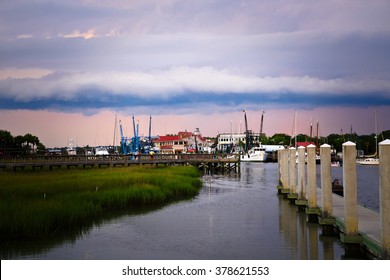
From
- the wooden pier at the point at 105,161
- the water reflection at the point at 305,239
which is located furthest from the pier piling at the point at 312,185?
the wooden pier at the point at 105,161

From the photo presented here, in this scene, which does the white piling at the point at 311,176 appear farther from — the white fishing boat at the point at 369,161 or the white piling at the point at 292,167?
the white fishing boat at the point at 369,161

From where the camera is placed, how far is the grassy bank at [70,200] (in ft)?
63.9

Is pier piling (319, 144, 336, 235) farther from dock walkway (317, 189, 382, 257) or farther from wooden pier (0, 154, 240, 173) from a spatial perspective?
wooden pier (0, 154, 240, 173)

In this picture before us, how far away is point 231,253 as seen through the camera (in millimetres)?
17922

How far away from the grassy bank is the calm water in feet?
3.24

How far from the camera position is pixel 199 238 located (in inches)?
811

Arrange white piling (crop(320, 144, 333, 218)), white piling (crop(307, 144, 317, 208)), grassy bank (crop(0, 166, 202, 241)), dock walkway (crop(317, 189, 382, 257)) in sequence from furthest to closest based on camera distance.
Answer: white piling (crop(307, 144, 317, 208)) < grassy bank (crop(0, 166, 202, 241)) < white piling (crop(320, 144, 333, 218)) < dock walkway (crop(317, 189, 382, 257))

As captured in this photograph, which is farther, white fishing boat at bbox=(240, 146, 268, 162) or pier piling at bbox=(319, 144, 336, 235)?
white fishing boat at bbox=(240, 146, 268, 162)

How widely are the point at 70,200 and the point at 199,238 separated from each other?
291 inches

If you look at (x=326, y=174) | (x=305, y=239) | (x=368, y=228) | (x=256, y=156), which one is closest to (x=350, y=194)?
(x=368, y=228)

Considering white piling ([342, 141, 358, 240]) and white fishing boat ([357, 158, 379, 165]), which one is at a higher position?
white piling ([342, 141, 358, 240])

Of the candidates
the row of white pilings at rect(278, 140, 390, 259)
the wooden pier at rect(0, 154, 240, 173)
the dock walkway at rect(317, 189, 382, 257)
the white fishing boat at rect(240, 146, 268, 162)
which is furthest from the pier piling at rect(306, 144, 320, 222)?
the white fishing boat at rect(240, 146, 268, 162)

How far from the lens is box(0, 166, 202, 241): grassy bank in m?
19.5
